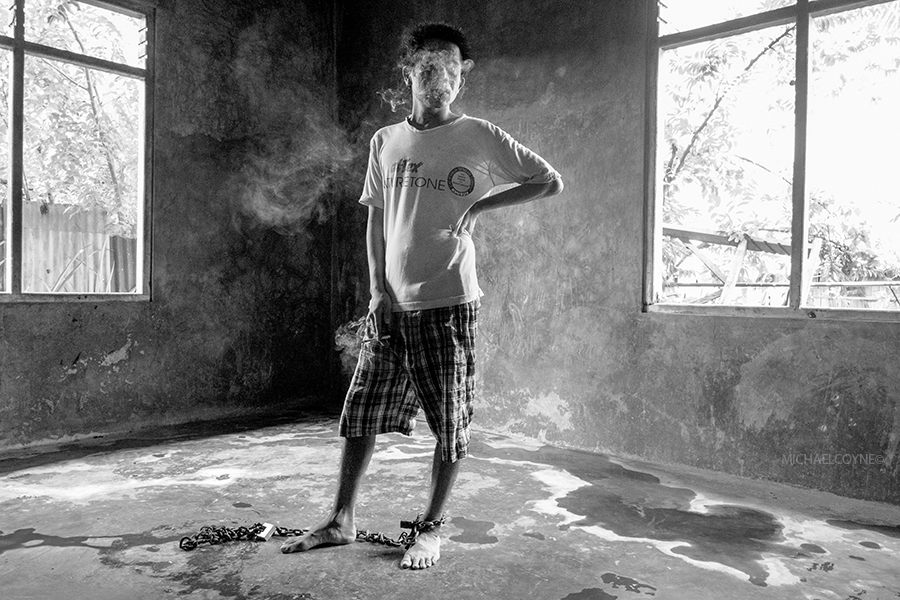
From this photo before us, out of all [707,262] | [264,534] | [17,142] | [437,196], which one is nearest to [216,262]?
[17,142]

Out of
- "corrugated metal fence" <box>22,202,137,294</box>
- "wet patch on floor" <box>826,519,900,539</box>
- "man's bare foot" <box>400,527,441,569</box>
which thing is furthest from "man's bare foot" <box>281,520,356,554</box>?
"corrugated metal fence" <box>22,202,137,294</box>

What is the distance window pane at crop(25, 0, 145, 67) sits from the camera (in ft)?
13.9

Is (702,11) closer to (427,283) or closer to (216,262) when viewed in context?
(427,283)

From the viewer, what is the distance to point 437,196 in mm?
2150

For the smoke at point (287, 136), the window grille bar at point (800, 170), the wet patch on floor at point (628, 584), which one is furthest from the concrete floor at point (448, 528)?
the smoke at point (287, 136)

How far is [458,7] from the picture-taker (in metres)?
4.50

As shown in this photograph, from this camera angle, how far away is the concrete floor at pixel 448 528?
1.99m

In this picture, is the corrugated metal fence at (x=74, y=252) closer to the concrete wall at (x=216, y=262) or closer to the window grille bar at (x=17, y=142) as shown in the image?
the concrete wall at (x=216, y=262)

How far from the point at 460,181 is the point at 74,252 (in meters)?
3.67

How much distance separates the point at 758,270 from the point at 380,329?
339cm

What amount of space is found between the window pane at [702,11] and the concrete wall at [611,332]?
0.49ft

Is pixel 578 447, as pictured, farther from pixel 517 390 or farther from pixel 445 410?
pixel 445 410

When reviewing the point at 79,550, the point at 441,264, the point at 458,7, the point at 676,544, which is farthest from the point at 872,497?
the point at 458,7

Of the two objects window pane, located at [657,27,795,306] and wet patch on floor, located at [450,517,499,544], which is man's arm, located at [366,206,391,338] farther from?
window pane, located at [657,27,795,306]
